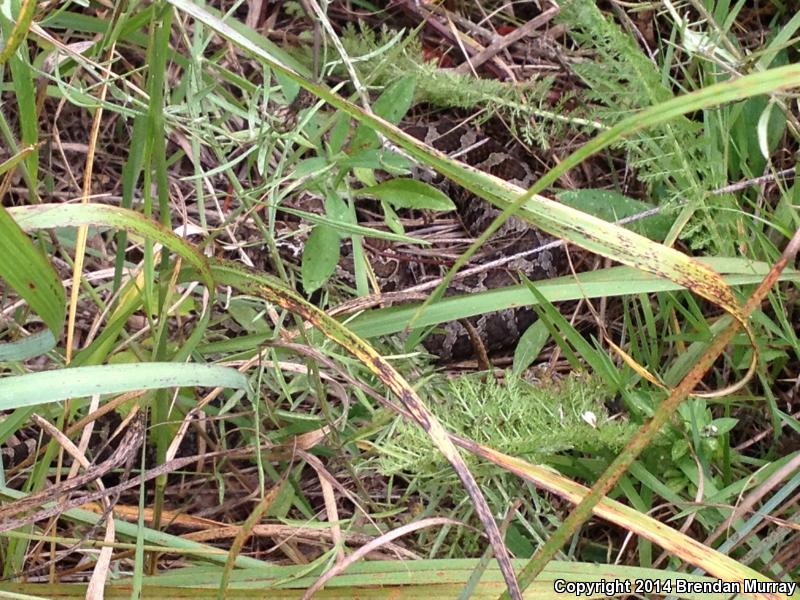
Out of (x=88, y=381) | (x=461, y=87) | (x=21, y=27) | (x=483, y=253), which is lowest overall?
(x=483, y=253)

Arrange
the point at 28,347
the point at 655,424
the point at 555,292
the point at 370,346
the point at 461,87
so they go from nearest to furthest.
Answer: the point at 655,424 < the point at 370,346 < the point at 28,347 < the point at 555,292 < the point at 461,87

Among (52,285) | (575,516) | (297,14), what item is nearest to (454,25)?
(297,14)

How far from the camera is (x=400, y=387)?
4.93 feet

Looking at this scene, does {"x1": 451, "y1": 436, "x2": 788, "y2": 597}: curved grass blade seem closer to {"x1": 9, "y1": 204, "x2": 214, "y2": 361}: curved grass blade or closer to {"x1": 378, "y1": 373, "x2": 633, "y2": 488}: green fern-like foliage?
{"x1": 378, "y1": 373, "x2": 633, "y2": 488}: green fern-like foliage

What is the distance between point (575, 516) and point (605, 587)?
1.54ft

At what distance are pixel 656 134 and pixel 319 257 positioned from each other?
3.69 feet

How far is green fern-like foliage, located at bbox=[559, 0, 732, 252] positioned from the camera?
→ 7.43 feet

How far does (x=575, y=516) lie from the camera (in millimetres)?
1483

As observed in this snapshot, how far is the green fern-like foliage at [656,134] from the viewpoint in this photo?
2.27m

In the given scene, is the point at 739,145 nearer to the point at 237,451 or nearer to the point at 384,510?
the point at 384,510

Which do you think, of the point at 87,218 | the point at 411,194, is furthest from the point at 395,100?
the point at 87,218

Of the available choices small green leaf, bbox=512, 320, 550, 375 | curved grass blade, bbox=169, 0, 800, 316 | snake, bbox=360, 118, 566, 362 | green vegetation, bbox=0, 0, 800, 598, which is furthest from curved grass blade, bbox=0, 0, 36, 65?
small green leaf, bbox=512, 320, 550, 375

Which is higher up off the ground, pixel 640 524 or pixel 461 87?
pixel 461 87

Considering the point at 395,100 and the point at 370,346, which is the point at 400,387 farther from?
the point at 395,100
